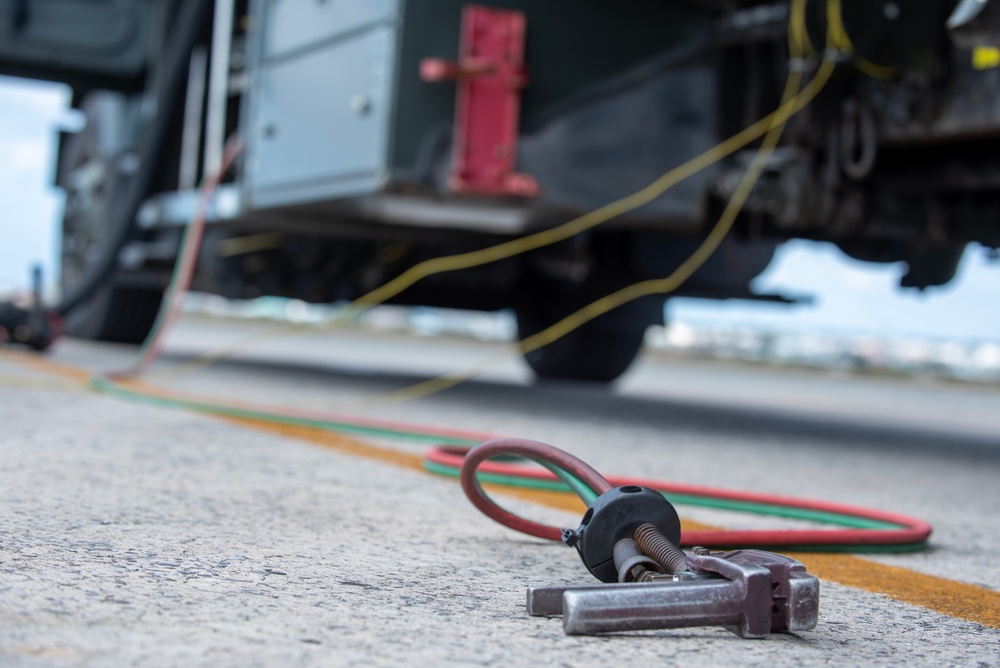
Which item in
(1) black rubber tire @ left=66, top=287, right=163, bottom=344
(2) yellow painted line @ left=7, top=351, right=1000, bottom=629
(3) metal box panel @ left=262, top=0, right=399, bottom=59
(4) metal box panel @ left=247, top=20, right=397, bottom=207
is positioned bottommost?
(1) black rubber tire @ left=66, top=287, right=163, bottom=344

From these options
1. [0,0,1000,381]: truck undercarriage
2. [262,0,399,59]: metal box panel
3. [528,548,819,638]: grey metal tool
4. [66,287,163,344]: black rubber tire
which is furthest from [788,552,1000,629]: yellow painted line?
[66,287,163,344]: black rubber tire

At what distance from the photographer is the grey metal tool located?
1138 millimetres

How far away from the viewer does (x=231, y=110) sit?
16.9 feet

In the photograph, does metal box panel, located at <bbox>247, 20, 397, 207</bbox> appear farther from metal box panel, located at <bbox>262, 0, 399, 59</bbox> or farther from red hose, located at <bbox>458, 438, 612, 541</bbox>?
red hose, located at <bbox>458, 438, 612, 541</bbox>

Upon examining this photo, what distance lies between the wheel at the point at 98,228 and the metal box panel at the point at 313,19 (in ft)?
6.47

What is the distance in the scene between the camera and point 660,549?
1.26 metres

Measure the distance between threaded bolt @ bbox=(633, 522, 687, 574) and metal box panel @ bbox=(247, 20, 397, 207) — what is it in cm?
258

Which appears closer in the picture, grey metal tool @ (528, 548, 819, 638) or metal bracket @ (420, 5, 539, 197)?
grey metal tool @ (528, 548, 819, 638)

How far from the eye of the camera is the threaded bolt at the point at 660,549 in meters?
1.23

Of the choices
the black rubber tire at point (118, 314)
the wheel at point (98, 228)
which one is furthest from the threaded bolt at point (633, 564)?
the black rubber tire at point (118, 314)

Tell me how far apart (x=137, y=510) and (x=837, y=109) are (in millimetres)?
2739

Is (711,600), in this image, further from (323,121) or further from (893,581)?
(323,121)

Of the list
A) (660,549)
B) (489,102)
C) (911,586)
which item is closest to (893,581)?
(911,586)

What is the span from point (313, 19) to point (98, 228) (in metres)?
2.84
